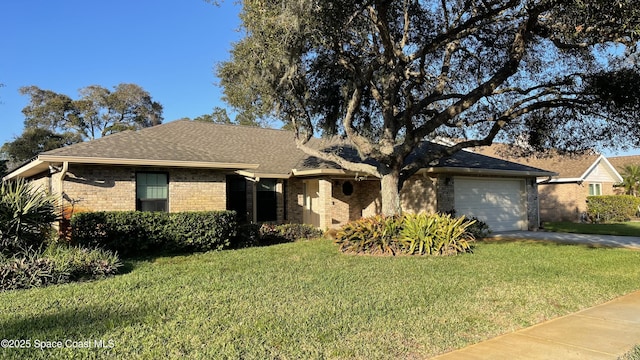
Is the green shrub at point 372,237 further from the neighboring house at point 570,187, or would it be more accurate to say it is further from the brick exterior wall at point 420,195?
the neighboring house at point 570,187

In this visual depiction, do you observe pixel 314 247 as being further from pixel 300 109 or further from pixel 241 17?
pixel 241 17

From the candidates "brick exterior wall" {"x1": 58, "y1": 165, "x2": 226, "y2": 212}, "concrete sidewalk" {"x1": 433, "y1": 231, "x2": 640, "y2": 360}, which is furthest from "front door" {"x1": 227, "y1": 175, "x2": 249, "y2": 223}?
"concrete sidewalk" {"x1": 433, "y1": 231, "x2": 640, "y2": 360}

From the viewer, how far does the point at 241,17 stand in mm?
10875

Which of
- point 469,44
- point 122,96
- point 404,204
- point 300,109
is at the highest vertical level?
point 122,96

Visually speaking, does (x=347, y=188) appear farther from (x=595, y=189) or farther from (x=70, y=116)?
(x=70, y=116)

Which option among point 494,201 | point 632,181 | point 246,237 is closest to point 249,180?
point 246,237

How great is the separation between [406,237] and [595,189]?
76.4 ft

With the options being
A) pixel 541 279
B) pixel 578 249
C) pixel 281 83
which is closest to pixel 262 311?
pixel 541 279

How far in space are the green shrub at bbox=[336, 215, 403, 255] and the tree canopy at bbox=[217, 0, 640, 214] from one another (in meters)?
1.61

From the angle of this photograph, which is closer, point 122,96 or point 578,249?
point 578,249

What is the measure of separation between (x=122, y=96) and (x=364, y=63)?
4093 centimetres

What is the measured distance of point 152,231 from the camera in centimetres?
1218

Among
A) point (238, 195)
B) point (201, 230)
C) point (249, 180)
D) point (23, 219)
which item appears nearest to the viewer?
point (23, 219)

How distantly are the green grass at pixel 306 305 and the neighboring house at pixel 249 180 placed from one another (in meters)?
3.93
